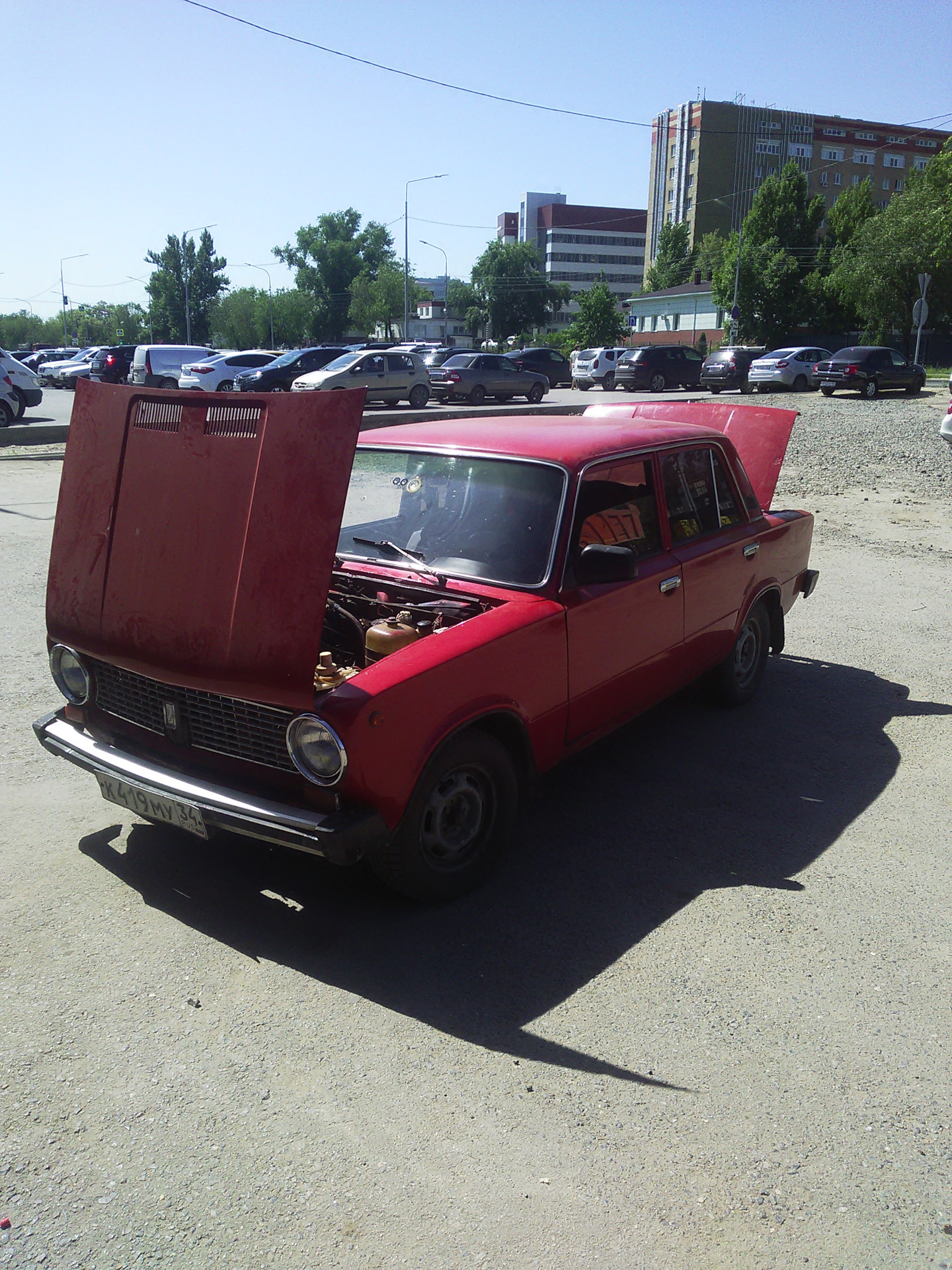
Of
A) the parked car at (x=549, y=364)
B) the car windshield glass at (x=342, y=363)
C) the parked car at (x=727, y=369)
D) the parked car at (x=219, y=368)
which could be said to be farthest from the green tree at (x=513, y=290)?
the car windshield glass at (x=342, y=363)

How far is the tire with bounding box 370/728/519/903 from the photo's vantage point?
350 cm

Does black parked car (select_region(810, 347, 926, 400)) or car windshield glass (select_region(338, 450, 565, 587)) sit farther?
black parked car (select_region(810, 347, 926, 400))

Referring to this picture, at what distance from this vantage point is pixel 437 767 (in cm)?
350

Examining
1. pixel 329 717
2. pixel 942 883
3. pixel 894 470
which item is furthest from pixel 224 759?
pixel 894 470

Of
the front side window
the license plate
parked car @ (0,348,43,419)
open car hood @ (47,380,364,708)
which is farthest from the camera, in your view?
parked car @ (0,348,43,419)

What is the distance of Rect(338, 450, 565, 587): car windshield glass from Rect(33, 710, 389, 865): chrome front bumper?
4.41 feet

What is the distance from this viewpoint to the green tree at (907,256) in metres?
48.7

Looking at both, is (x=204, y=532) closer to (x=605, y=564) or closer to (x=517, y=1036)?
(x=605, y=564)

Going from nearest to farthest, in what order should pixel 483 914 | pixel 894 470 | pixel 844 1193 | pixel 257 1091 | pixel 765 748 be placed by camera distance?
pixel 844 1193 < pixel 257 1091 < pixel 483 914 < pixel 765 748 < pixel 894 470

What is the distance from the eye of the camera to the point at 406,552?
4441 millimetres

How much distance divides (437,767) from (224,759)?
30.7 inches

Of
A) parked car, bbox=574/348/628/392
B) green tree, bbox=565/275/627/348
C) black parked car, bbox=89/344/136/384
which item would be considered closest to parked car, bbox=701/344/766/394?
parked car, bbox=574/348/628/392

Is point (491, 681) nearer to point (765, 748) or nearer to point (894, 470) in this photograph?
point (765, 748)

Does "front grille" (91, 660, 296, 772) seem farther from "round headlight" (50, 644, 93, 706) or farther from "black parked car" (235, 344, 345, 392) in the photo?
"black parked car" (235, 344, 345, 392)
